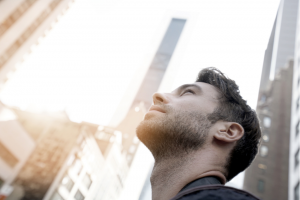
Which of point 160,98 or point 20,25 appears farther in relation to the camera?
point 20,25

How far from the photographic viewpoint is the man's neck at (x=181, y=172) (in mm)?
715

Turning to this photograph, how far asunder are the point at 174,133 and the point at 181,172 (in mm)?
147

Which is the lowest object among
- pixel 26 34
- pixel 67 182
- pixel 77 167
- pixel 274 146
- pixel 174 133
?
pixel 67 182

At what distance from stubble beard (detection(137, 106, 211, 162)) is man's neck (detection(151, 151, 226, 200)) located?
30 millimetres

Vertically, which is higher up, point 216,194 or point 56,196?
point 216,194

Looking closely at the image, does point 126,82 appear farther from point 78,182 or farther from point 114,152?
point 78,182

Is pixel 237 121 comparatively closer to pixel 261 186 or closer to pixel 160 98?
pixel 160 98

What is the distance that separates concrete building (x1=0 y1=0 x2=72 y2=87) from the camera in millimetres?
2486

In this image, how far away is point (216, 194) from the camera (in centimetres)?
48

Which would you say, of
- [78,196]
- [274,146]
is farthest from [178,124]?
[274,146]

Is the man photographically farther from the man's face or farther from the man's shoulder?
the man's shoulder

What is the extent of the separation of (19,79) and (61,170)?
3.29ft

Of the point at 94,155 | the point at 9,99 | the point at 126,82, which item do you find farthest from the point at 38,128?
the point at 126,82

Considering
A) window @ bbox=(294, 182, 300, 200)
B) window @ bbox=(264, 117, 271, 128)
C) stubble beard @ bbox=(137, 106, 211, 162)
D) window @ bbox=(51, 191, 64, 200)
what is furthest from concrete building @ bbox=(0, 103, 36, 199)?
window @ bbox=(264, 117, 271, 128)
